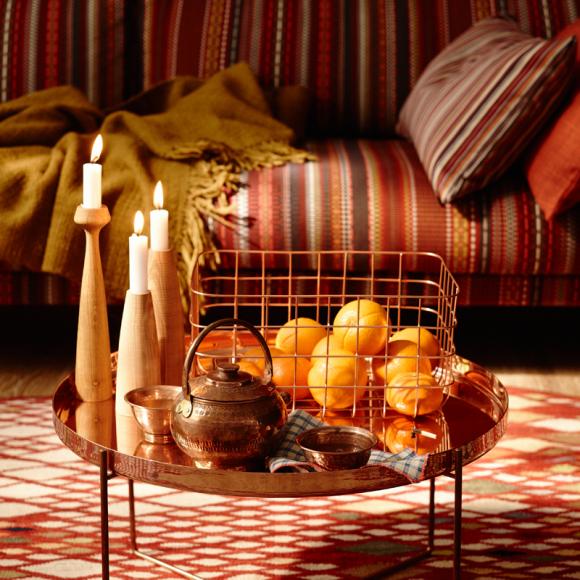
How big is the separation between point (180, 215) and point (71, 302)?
308mm

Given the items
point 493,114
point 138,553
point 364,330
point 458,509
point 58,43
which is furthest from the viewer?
point 58,43

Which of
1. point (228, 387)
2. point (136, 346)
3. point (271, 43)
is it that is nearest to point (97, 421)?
point (136, 346)

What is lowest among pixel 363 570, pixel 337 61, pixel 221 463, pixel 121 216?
→ pixel 363 570

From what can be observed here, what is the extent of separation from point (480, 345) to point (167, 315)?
1393 millimetres

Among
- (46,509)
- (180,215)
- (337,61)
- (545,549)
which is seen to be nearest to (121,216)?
(180,215)

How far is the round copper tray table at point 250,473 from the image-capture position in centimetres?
92

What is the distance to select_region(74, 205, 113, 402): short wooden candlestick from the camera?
1166 mm

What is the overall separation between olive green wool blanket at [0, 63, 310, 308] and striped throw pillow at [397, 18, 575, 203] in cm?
32

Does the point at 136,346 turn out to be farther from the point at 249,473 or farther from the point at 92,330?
the point at 249,473

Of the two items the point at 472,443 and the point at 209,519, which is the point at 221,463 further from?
the point at 209,519

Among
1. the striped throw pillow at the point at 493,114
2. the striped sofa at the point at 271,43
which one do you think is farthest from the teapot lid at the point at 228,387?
the striped sofa at the point at 271,43

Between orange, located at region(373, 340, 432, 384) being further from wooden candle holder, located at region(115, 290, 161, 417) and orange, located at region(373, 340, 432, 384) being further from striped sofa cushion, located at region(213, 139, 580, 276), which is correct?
striped sofa cushion, located at region(213, 139, 580, 276)

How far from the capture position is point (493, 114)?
78.7 inches

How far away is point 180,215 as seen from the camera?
6.63ft
